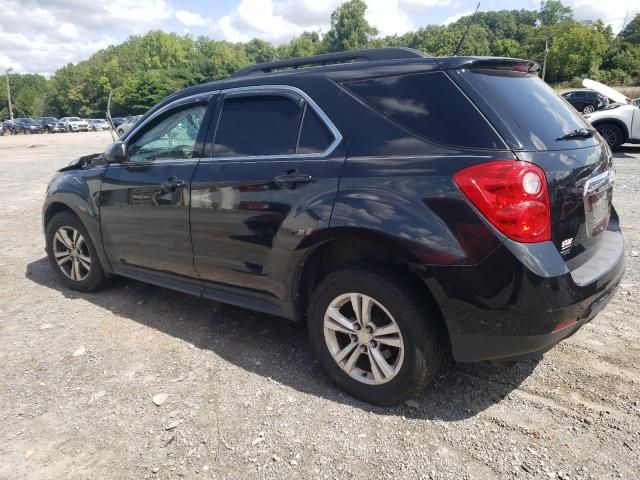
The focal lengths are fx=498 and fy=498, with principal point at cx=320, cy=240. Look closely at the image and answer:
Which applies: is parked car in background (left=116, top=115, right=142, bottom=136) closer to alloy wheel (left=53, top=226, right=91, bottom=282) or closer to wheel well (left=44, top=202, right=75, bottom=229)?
wheel well (left=44, top=202, right=75, bottom=229)

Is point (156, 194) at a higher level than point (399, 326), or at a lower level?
higher

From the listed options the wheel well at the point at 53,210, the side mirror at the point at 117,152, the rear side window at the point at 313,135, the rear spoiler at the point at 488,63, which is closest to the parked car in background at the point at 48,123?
the wheel well at the point at 53,210

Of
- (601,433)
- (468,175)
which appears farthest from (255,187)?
(601,433)

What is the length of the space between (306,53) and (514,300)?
113971 millimetres

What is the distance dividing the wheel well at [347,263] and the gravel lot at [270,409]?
1.78 ft

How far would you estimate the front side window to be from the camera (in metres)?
3.56

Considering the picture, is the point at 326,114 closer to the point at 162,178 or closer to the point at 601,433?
the point at 162,178

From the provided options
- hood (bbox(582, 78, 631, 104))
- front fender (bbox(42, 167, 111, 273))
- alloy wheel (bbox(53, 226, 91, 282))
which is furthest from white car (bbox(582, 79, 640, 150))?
alloy wheel (bbox(53, 226, 91, 282))

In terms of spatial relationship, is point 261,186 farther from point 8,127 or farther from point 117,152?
point 8,127

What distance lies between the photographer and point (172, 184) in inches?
137

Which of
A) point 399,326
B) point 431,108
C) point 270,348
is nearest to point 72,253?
point 270,348

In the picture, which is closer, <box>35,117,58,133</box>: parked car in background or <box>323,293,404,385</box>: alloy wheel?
<box>323,293,404,385</box>: alloy wheel

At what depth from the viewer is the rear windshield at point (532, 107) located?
244 cm

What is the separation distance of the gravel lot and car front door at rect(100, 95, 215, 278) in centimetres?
55
